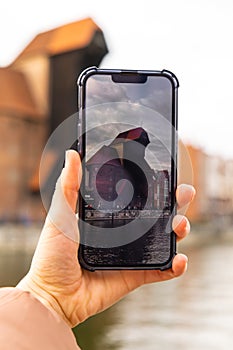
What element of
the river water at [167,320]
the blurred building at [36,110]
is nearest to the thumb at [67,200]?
the river water at [167,320]

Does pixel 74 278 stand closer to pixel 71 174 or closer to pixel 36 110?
pixel 71 174

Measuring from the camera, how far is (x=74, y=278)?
51 centimetres

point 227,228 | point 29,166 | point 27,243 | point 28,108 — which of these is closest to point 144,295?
point 27,243

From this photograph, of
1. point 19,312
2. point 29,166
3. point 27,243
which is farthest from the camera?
point 29,166

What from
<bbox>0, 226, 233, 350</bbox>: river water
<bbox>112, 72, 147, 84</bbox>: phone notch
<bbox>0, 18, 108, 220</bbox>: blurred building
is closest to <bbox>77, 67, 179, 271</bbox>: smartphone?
<bbox>112, 72, 147, 84</bbox>: phone notch

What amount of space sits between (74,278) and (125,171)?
8 cm

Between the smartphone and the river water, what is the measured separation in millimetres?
2754

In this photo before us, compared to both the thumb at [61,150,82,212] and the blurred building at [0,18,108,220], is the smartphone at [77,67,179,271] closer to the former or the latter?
the thumb at [61,150,82,212]

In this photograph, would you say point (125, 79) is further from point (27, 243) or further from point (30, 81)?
point (30, 81)

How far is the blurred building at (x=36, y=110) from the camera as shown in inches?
604

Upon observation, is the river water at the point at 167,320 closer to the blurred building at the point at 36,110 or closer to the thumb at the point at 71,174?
the thumb at the point at 71,174

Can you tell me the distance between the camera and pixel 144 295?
6062 millimetres

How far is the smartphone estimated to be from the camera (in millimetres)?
512

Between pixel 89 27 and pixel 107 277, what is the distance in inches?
669
